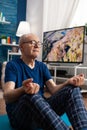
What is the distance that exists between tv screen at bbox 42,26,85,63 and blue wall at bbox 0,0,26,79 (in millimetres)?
1271

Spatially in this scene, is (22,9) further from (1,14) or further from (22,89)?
Result: (22,89)

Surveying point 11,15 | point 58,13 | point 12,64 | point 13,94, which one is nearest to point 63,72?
point 58,13

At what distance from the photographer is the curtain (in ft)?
15.0

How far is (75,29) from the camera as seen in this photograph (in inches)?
154

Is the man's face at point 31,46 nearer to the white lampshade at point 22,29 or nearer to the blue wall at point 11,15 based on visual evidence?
the white lampshade at point 22,29

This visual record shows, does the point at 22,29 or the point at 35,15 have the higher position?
the point at 35,15

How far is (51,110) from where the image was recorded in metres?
1.26

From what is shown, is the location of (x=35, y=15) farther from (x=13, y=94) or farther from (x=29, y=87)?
(x=29, y=87)

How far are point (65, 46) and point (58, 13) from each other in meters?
1.07

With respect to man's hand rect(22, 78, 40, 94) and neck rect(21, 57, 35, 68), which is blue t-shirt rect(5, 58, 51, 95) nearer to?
neck rect(21, 57, 35, 68)

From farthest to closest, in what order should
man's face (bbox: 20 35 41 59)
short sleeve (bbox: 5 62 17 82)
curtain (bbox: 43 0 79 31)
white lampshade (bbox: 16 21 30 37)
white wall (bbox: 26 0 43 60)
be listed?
white wall (bbox: 26 0 43 60) < white lampshade (bbox: 16 21 30 37) < curtain (bbox: 43 0 79 31) < man's face (bbox: 20 35 41 59) < short sleeve (bbox: 5 62 17 82)

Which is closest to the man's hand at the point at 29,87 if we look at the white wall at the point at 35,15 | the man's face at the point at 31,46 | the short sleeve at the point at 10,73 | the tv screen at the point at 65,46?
the short sleeve at the point at 10,73

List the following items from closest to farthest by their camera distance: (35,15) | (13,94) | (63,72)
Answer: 1. (13,94)
2. (63,72)
3. (35,15)

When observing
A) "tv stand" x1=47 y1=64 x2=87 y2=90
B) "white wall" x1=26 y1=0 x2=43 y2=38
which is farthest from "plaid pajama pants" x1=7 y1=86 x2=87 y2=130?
"white wall" x1=26 y1=0 x2=43 y2=38
